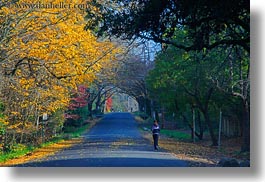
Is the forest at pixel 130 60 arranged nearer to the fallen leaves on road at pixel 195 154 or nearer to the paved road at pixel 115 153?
the fallen leaves on road at pixel 195 154

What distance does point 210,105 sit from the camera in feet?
41.6

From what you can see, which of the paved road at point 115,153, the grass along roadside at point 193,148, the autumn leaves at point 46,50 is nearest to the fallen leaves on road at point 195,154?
the grass along roadside at point 193,148

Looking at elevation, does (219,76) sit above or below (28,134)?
above

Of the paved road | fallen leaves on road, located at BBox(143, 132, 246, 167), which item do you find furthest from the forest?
the paved road

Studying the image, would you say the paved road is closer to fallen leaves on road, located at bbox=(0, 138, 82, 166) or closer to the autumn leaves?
fallen leaves on road, located at bbox=(0, 138, 82, 166)

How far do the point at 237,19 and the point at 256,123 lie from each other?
4.19 ft

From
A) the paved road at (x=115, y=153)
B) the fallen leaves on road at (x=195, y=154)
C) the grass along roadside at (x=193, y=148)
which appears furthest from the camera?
the grass along roadside at (x=193, y=148)

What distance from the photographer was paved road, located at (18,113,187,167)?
23.3 ft

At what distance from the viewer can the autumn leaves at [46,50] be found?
8.41 meters

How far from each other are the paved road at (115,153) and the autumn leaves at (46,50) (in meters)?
1.18

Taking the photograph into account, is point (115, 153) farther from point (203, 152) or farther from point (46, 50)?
point (46, 50)

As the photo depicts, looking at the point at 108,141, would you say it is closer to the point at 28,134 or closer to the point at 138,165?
the point at 28,134

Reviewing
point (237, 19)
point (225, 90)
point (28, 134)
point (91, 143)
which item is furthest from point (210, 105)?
point (237, 19)

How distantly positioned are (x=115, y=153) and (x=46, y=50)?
2008mm
